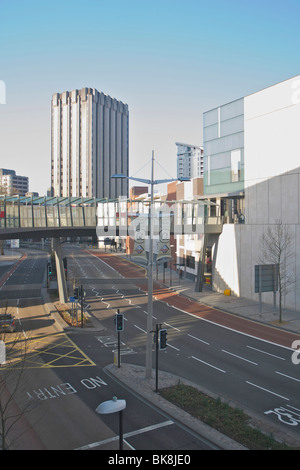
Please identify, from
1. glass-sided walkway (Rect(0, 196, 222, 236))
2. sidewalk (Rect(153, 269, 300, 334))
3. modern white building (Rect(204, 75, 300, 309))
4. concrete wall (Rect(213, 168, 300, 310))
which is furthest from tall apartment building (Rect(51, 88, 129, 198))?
glass-sided walkway (Rect(0, 196, 222, 236))

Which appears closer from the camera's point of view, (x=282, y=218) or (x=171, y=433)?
(x=171, y=433)

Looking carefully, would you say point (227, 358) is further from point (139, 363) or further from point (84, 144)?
point (84, 144)

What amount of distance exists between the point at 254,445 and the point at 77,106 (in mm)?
163561

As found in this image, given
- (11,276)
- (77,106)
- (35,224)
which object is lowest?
(11,276)

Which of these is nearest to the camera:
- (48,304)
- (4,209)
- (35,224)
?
(4,209)

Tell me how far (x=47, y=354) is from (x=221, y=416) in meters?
11.8

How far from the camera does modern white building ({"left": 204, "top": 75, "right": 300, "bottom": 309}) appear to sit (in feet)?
109

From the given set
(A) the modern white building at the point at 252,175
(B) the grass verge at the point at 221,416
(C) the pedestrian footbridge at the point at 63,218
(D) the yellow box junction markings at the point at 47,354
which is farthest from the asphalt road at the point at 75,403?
(A) the modern white building at the point at 252,175

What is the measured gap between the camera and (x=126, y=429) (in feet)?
43.5

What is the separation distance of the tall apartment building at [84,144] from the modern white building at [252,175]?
119 metres

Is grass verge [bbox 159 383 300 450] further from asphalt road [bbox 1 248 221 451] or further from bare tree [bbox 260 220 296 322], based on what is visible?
bare tree [bbox 260 220 296 322]

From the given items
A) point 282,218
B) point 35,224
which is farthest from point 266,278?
point 35,224
